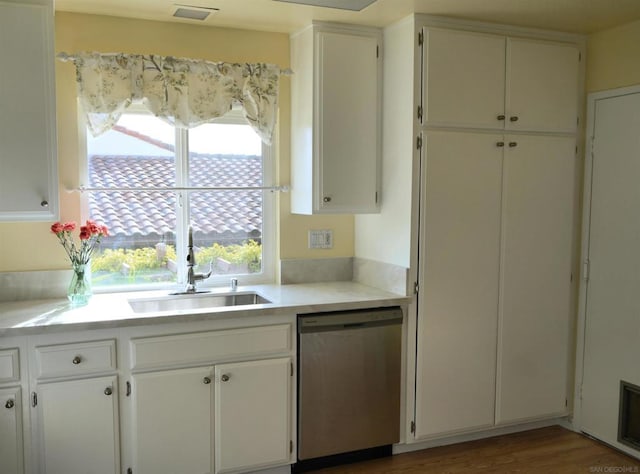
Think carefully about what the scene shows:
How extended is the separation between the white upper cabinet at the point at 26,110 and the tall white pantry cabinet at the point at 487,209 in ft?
5.53

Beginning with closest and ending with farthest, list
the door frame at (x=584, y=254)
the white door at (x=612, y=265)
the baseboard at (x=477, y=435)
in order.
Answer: the white door at (x=612, y=265), the baseboard at (x=477, y=435), the door frame at (x=584, y=254)

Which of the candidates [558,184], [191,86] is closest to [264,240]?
[191,86]

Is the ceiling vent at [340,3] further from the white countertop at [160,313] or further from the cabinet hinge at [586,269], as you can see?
the cabinet hinge at [586,269]

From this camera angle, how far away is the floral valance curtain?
2.86 m

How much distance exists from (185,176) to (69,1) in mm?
1009

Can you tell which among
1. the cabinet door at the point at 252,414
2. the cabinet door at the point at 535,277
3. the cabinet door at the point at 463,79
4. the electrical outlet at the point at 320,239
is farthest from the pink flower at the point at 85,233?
the cabinet door at the point at 535,277

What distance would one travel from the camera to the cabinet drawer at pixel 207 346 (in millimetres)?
2549

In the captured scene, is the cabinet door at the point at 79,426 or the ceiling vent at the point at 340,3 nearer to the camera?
the cabinet door at the point at 79,426

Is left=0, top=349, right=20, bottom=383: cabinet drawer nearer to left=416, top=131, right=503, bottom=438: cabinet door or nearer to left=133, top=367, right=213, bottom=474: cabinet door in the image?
left=133, top=367, right=213, bottom=474: cabinet door

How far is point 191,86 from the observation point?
9.95 feet

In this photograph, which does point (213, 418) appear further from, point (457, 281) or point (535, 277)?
point (535, 277)

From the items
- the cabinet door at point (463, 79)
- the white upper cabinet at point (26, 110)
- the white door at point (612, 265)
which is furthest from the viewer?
the white door at point (612, 265)

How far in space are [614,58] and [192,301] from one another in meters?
2.64

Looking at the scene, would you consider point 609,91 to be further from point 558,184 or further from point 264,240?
point 264,240
